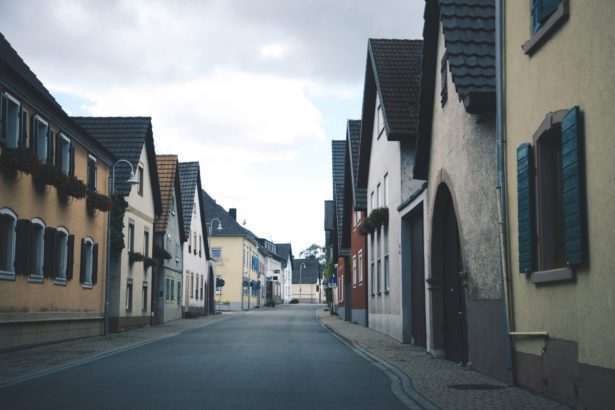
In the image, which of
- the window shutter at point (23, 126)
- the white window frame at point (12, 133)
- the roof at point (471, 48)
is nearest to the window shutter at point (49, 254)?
the window shutter at point (23, 126)

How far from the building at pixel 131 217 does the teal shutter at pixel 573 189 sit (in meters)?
20.8

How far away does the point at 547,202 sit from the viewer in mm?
9984

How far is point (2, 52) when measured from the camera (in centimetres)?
2103

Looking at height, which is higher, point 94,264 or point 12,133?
point 12,133

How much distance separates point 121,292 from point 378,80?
12.1m

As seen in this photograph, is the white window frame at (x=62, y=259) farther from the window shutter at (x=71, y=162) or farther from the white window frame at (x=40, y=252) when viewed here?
the window shutter at (x=71, y=162)

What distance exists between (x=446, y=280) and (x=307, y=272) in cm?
14855

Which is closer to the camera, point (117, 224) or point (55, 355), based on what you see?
point (55, 355)

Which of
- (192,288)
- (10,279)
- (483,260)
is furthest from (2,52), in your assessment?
(192,288)

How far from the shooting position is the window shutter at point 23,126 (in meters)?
18.6

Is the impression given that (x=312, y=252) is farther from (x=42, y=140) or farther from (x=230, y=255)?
(x=42, y=140)

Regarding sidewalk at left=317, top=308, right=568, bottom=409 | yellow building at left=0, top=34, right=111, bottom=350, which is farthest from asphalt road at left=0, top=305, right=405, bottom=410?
yellow building at left=0, top=34, right=111, bottom=350

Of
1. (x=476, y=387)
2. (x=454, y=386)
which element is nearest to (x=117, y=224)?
(x=454, y=386)

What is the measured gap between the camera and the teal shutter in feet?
27.8
